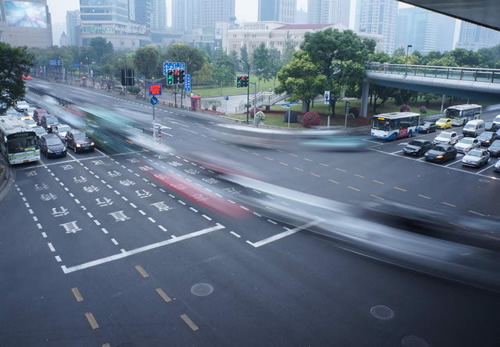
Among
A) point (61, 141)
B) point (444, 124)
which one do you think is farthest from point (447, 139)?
point (61, 141)

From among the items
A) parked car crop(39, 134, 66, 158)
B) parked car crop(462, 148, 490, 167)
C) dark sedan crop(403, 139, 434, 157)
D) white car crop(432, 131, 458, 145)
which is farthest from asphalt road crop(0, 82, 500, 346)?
white car crop(432, 131, 458, 145)

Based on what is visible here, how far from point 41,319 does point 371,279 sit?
11.4 m

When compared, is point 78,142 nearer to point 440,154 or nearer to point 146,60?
point 440,154

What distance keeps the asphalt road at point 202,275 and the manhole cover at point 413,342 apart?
0.03 metres

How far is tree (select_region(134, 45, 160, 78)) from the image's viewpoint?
90.2 m

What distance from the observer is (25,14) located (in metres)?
192

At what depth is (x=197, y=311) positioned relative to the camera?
1299 centimetres

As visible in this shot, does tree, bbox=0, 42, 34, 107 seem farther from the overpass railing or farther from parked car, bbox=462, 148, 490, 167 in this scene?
the overpass railing

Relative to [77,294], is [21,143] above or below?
above

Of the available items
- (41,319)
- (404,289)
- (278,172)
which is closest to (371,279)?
(404,289)

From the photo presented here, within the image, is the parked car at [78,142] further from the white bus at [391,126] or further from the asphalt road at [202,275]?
the white bus at [391,126]

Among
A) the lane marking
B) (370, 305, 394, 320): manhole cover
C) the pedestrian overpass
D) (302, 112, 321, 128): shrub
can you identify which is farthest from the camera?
(302, 112, 321, 128): shrub

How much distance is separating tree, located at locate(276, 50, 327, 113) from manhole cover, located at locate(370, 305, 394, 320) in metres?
45.3

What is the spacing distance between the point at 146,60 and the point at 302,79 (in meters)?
47.6
